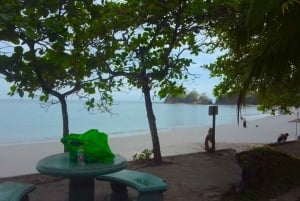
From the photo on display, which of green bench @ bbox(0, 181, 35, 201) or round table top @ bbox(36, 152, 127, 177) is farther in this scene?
round table top @ bbox(36, 152, 127, 177)

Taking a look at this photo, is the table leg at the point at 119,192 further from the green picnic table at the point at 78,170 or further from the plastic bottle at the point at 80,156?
the plastic bottle at the point at 80,156

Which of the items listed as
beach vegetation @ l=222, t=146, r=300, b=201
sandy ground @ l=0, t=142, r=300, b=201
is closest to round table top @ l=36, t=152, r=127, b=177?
sandy ground @ l=0, t=142, r=300, b=201

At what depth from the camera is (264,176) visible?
6945mm

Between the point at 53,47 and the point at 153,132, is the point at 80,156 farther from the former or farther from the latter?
the point at 153,132

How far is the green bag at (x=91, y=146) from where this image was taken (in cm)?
507

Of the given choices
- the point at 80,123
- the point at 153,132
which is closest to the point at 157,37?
the point at 153,132

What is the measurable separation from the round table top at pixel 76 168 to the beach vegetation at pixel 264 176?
6.66ft

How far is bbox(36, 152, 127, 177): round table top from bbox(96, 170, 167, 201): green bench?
13.1 inches

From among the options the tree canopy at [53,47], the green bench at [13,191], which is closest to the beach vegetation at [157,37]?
the tree canopy at [53,47]

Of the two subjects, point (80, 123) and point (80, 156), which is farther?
point (80, 123)

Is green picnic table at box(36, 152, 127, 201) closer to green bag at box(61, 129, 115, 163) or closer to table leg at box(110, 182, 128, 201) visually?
green bag at box(61, 129, 115, 163)

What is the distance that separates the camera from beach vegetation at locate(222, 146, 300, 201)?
6328mm

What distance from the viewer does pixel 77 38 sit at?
24.1 ft

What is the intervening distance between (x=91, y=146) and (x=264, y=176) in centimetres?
314
